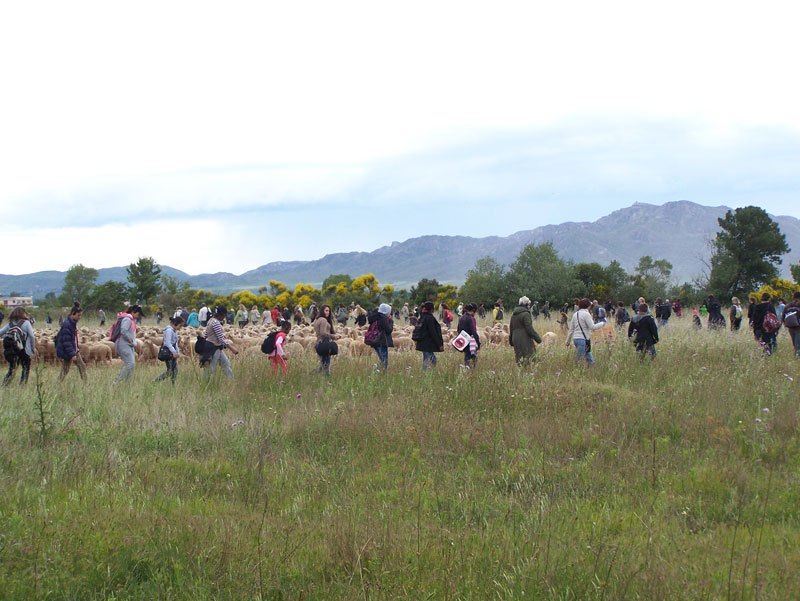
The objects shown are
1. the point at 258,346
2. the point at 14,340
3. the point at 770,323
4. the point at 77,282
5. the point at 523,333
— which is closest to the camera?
the point at 14,340

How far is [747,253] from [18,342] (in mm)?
64904

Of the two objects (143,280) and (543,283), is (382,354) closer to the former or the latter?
(543,283)

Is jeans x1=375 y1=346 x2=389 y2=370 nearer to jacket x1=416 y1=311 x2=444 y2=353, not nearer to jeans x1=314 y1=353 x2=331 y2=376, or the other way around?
jacket x1=416 y1=311 x2=444 y2=353

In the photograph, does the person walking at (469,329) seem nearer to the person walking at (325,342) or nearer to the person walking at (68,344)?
the person walking at (325,342)

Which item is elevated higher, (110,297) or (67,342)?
(110,297)

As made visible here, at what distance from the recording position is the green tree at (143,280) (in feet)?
255

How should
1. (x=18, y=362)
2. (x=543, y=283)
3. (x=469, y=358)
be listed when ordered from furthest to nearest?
1. (x=543, y=283)
2. (x=469, y=358)
3. (x=18, y=362)

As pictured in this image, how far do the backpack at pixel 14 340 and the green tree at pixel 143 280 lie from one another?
6798cm

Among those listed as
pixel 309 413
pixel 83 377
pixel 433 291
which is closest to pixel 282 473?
pixel 309 413

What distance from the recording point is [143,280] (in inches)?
3076

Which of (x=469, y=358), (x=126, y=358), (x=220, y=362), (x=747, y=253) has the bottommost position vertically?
(x=469, y=358)

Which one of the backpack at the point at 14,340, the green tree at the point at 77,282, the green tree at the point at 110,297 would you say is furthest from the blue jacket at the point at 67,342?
the green tree at the point at 77,282

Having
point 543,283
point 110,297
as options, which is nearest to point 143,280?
point 110,297

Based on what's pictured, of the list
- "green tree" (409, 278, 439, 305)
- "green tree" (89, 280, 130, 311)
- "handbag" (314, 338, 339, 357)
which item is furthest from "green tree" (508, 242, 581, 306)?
"green tree" (89, 280, 130, 311)
